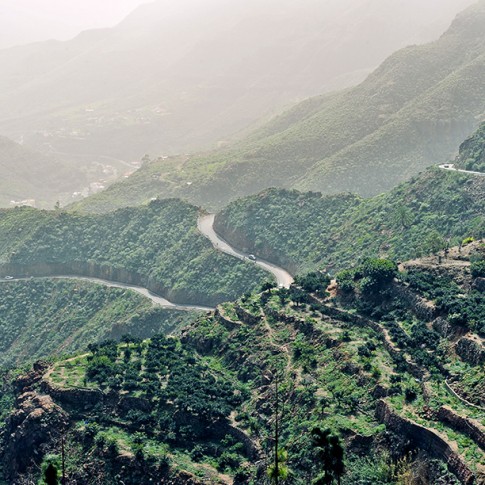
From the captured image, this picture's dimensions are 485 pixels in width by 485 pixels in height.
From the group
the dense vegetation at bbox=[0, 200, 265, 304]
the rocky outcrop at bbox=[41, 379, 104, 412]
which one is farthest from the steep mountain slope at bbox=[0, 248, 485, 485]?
the dense vegetation at bbox=[0, 200, 265, 304]

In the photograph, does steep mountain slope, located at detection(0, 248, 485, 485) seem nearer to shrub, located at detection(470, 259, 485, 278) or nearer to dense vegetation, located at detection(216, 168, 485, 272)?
shrub, located at detection(470, 259, 485, 278)

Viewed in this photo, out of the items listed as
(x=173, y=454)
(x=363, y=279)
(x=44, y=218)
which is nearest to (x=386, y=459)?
(x=173, y=454)

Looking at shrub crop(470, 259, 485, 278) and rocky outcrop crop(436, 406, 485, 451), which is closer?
rocky outcrop crop(436, 406, 485, 451)

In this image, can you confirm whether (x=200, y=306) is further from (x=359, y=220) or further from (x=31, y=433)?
(x=31, y=433)

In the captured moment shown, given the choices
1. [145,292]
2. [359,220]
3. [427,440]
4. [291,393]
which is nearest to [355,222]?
[359,220]

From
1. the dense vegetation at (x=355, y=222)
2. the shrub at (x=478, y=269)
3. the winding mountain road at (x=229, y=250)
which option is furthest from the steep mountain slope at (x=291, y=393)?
the winding mountain road at (x=229, y=250)

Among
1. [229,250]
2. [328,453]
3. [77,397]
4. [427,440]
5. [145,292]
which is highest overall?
[328,453]
